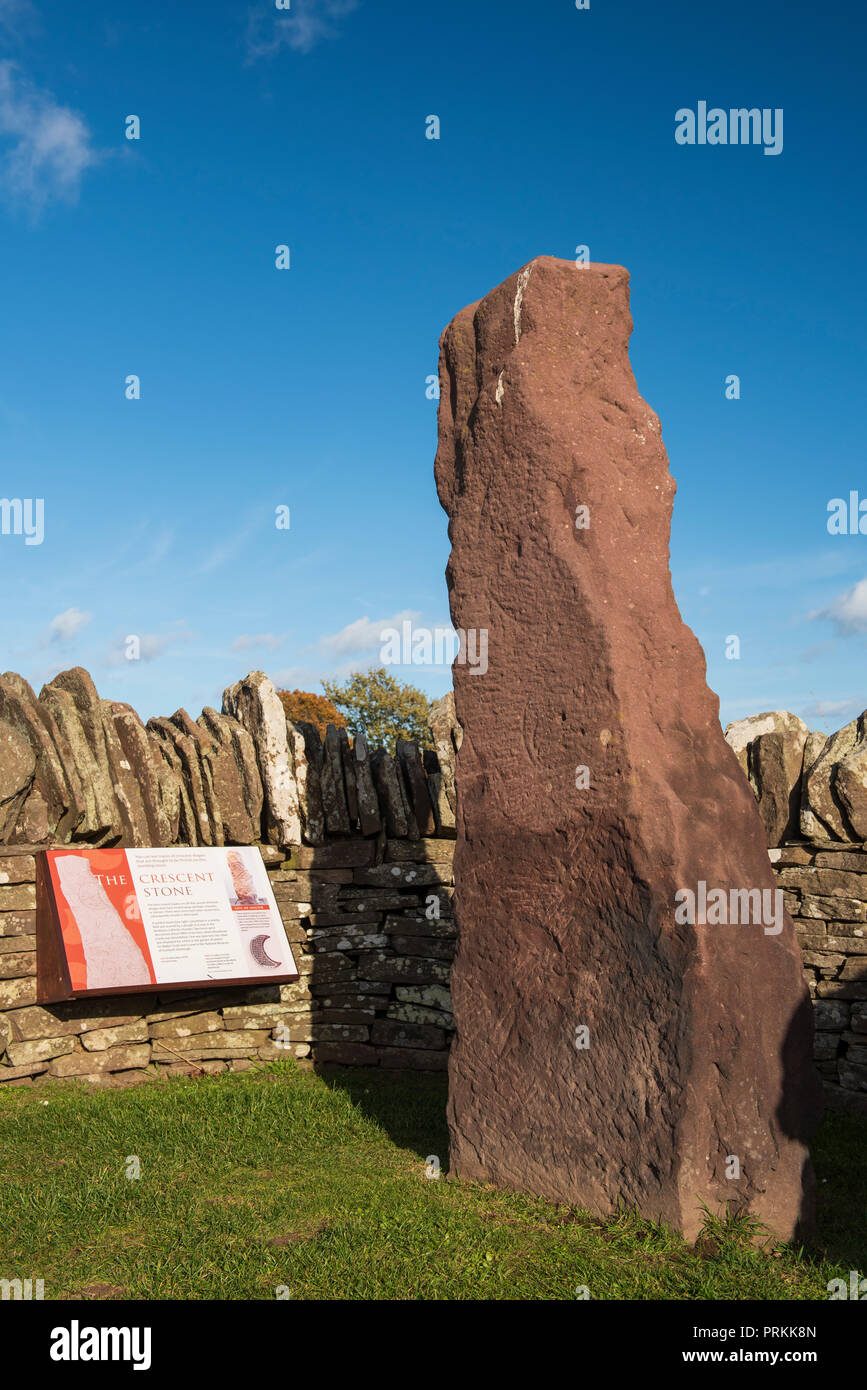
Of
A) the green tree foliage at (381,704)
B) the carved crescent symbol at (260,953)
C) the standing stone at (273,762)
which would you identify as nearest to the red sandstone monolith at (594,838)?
the carved crescent symbol at (260,953)

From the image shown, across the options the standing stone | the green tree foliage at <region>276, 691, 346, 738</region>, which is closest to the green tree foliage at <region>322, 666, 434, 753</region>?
the green tree foliage at <region>276, 691, 346, 738</region>

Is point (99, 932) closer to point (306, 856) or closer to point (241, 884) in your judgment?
point (241, 884)

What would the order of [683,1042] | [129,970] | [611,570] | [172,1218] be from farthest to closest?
[129,970]
[611,570]
[172,1218]
[683,1042]

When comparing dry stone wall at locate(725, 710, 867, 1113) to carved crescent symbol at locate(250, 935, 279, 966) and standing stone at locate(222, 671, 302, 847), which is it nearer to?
standing stone at locate(222, 671, 302, 847)

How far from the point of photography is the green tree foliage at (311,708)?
32.2m

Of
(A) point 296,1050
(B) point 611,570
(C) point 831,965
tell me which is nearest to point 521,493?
(B) point 611,570

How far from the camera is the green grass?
4238 millimetres

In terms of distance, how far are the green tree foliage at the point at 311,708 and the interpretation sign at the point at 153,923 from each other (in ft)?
78.4

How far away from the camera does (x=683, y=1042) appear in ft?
15.2

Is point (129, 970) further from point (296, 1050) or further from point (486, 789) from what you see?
point (486, 789)

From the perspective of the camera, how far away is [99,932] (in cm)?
725

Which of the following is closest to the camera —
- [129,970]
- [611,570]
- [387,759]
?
[611,570]

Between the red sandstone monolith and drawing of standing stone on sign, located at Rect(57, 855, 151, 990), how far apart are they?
2.69m
